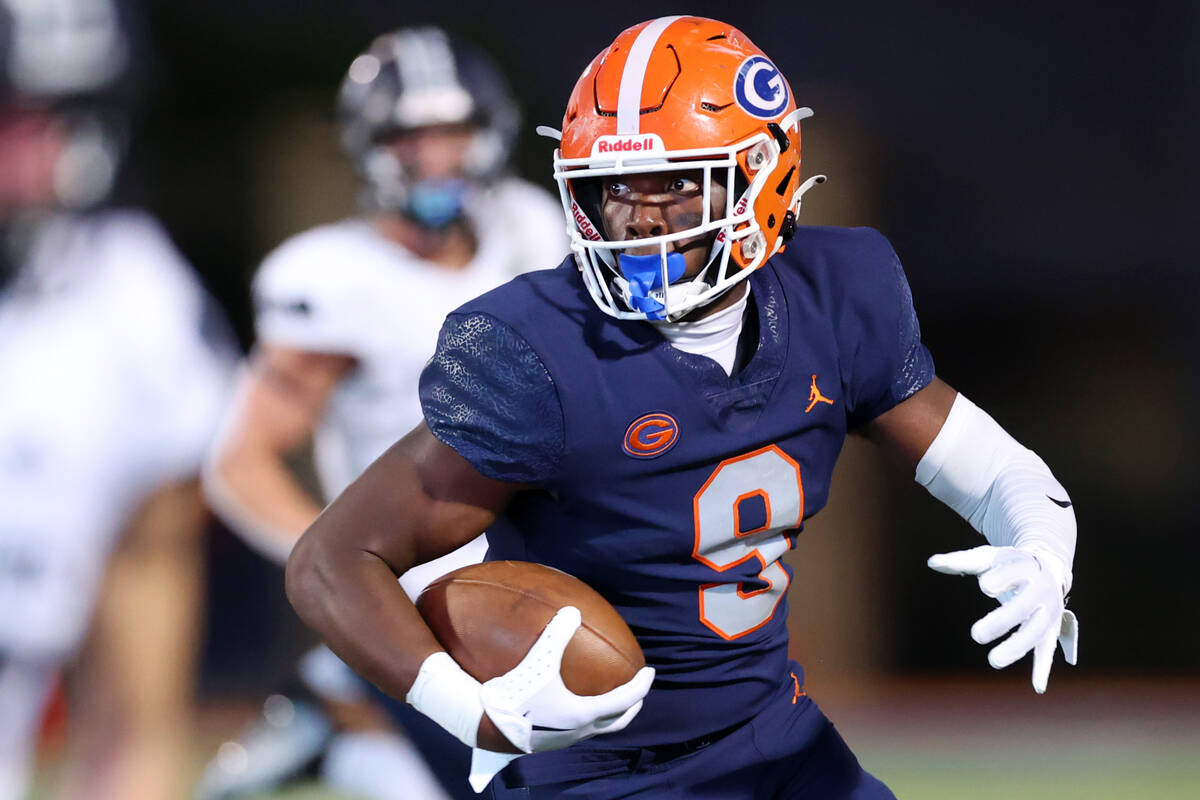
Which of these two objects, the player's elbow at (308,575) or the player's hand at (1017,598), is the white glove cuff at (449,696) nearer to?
the player's elbow at (308,575)

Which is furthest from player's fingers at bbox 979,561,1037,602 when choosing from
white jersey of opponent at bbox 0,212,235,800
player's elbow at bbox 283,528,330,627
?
white jersey of opponent at bbox 0,212,235,800

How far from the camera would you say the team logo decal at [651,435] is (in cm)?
157

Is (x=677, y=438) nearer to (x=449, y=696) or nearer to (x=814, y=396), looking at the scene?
(x=814, y=396)

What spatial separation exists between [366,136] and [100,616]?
1.45m

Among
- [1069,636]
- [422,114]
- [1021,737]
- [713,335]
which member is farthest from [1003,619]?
[1021,737]

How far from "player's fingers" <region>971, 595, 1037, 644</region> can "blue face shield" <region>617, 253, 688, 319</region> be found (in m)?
0.48

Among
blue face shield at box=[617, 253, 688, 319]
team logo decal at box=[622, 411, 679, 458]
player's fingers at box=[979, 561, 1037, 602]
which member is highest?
blue face shield at box=[617, 253, 688, 319]

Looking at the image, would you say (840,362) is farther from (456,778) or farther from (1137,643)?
(1137,643)

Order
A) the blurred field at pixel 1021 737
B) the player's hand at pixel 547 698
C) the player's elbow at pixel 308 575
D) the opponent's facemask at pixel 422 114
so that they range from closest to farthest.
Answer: the player's hand at pixel 547 698, the player's elbow at pixel 308 575, the opponent's facemask at pixel 422 114, the blurred field at pixel 1021 737

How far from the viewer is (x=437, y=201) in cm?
327

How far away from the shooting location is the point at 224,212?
4.11m

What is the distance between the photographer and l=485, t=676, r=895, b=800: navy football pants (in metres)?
1.63

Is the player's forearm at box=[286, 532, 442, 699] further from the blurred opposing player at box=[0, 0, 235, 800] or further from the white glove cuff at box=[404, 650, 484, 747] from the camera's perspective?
the blurred opposing player at box=[0, 0, 235, 800]

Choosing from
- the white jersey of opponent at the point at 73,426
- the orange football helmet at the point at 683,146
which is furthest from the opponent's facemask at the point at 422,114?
the orange football helmet at the point at 683,146
